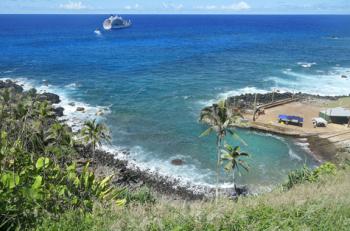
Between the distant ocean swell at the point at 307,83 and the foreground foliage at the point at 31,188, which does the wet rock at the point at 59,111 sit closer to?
the distant ocean swell at the point at 307,83

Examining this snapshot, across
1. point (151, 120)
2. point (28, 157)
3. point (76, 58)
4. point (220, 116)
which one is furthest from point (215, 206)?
point (76, 58)

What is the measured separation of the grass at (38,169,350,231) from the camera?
464 inches

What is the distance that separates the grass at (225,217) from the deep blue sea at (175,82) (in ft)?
90.9

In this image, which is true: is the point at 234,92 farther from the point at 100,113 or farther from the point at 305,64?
the point at 305,64

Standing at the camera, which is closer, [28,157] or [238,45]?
[28,157]

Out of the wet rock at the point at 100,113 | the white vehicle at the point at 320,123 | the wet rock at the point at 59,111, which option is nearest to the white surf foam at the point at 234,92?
the wet rock at the point at 100,113

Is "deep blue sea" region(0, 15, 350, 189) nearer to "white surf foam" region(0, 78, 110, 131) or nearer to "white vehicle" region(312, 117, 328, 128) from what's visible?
"white surf foam" region(0, 78, 110, 131)

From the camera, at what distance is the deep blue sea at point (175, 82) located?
47906mm

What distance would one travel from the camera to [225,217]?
12266mm

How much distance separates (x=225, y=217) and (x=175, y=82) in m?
72.4

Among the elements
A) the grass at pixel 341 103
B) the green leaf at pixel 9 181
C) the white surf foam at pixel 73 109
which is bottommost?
the white surf foam at pixel 73 109

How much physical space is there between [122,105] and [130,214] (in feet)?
183

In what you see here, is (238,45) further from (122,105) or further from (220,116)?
(220,116)

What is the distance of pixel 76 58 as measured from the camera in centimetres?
11300
